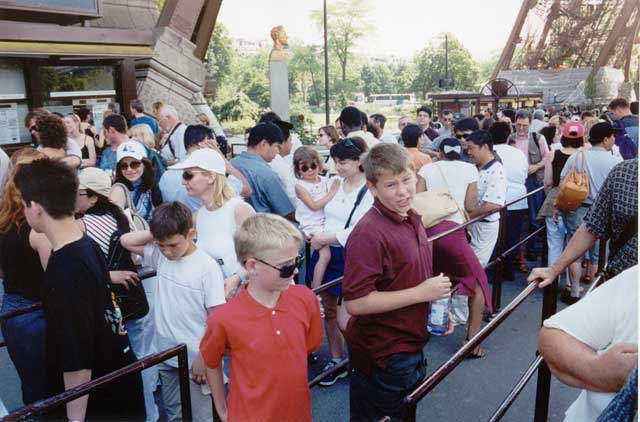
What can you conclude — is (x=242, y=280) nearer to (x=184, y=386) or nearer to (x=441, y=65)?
(x=184, y=386)

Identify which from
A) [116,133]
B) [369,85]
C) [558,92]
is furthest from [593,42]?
[116,133]

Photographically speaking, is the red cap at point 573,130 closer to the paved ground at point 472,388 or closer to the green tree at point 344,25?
the paved ground at point 472,388

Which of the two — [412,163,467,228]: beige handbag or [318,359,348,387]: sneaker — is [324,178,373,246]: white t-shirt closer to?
[412,163,467,228]: beige handbag

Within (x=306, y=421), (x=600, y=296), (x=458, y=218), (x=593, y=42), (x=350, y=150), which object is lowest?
(x=306, y=421)

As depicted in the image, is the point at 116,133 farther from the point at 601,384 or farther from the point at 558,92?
the point at 558,92

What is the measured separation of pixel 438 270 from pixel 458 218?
0.43 m

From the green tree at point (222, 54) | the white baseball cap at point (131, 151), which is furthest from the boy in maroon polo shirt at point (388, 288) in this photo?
the green tree at point (222, 54)

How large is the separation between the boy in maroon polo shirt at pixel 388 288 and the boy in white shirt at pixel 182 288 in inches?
31.3

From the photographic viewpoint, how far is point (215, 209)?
331cm

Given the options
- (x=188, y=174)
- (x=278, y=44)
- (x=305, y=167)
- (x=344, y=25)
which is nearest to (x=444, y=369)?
(x=188, y=174)

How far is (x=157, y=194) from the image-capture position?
469 cm

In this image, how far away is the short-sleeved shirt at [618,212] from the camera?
273 cm

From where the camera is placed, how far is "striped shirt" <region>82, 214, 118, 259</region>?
3.06 metres

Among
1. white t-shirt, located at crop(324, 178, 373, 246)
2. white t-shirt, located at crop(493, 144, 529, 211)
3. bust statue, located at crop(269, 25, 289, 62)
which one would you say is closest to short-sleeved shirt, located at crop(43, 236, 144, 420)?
white t-shirt, located at crop(324, 178, 373, 246)
